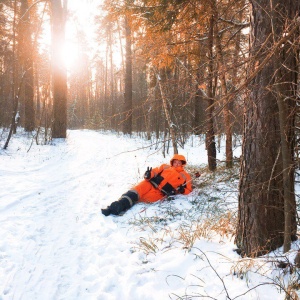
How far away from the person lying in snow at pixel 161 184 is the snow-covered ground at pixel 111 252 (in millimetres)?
158

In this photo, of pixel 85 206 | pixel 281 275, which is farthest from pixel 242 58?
pixel 85 206

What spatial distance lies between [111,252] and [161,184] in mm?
2029

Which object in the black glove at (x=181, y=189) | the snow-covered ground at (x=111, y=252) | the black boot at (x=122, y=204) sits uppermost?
the black glove at (x=181, y=189)

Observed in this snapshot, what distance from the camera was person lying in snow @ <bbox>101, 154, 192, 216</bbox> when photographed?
452 cm

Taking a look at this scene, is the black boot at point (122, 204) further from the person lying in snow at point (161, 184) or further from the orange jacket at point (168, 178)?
the orange jacket at point (168, 178)

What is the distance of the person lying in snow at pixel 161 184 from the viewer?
4523mm

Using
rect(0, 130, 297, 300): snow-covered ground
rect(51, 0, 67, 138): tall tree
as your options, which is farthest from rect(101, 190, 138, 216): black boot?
rect(51, 0, 67, 138): tall tree

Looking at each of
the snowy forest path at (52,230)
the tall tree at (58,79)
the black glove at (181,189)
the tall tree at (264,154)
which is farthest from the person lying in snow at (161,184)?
the tall tree at (58,79)

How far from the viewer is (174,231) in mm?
3260

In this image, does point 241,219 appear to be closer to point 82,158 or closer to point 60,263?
point 60,263

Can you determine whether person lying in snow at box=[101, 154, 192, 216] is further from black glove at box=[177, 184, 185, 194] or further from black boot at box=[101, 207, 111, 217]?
black boot at box=[101, 207, 111, 217]

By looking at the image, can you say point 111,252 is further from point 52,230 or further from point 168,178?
point 168,178

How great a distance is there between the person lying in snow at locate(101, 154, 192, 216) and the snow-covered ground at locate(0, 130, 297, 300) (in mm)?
158

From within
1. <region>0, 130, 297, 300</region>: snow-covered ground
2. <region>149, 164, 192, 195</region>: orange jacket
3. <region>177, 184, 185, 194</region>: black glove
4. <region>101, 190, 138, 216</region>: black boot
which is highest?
<region>149, 164, 192, 195</region>: orange jacket
